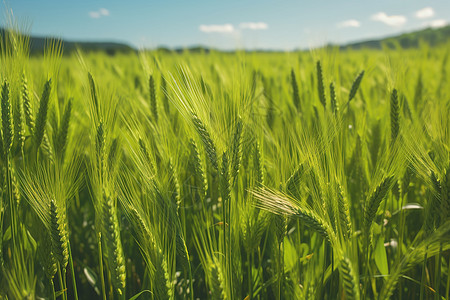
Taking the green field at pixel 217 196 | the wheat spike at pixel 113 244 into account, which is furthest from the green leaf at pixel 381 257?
the wheat spike at pixel 113 244

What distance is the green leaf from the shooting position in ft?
3.68

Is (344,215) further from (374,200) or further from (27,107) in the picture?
(27,107)

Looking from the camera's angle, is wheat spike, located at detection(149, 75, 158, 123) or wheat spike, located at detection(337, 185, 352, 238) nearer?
wheat spike, located at detection(337, 185, 352, 238)

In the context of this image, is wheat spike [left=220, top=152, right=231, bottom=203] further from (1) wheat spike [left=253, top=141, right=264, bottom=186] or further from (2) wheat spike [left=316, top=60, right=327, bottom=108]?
(2) wheat spike [left=316, top=60, right=327, bottom=108]

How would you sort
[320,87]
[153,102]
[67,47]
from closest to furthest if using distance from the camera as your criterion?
[153,102], [320,87], [67,47]

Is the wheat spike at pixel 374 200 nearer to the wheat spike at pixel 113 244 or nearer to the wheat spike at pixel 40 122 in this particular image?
the wheat spike at pixel 113 244

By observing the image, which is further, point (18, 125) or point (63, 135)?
point (63, 135)

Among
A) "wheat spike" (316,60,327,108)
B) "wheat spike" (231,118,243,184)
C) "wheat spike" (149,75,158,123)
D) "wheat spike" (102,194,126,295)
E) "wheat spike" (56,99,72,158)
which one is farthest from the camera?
"wheat spike" (316,60,327,108)

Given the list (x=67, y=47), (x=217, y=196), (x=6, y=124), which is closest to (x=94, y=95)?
(x=6, y=124)

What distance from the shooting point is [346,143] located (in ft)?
4.45

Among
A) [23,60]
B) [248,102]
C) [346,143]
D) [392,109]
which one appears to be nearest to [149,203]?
[248,102]

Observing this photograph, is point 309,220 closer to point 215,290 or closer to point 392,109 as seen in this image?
point 215,290

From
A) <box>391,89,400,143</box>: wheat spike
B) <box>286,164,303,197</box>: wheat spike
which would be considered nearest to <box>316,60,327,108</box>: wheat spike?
<box>391,89,400,143</box>: wheat spike

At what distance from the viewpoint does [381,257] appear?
113 cm
